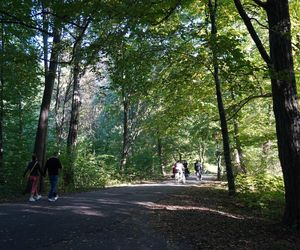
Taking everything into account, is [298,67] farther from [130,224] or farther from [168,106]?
[130,224]

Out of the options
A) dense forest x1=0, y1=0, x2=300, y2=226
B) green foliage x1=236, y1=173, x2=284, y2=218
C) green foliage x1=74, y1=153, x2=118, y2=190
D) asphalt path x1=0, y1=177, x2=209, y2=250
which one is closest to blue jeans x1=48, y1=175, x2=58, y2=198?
asphalt path x1=0, y1=177, x2=209, y2=250

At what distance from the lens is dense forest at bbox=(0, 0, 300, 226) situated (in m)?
9.88

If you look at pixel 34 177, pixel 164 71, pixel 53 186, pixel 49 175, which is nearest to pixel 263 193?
pixel 164 71

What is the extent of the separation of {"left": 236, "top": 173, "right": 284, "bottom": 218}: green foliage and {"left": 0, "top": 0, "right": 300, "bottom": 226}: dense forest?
6.4 inches

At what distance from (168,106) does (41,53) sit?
7.15 meters

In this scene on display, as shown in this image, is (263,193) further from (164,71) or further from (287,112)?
(287,112)

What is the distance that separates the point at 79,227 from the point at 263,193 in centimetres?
1005

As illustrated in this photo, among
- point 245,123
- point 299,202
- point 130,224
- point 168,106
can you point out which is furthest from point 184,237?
point 245,123

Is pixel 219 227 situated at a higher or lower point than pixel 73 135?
lower

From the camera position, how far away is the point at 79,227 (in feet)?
30.9

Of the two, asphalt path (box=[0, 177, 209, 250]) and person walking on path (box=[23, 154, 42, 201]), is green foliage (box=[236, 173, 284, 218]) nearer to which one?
asphalt path (box=[0, 177, 209, 250])

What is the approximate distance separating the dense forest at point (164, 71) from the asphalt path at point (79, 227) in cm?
381

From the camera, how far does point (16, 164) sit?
1972 centimetres

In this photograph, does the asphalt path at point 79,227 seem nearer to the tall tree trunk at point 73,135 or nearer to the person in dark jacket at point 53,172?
the person in dark jacket at point 53,172
